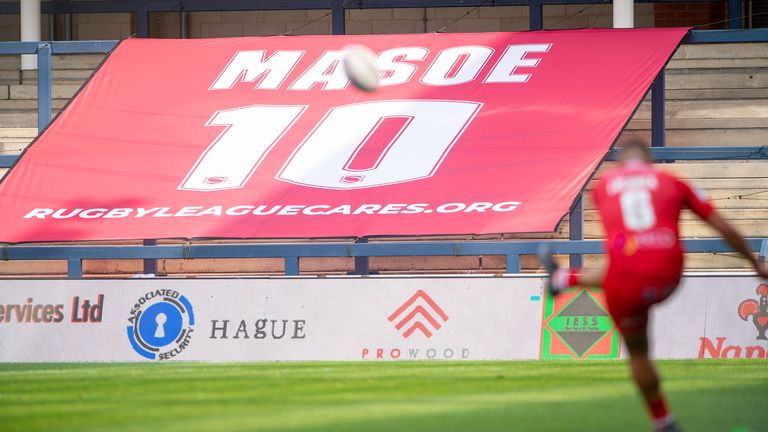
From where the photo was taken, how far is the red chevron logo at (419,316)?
1491 cm

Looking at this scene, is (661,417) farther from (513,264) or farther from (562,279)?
(513,264)

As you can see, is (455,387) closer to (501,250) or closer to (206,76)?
(501,250)

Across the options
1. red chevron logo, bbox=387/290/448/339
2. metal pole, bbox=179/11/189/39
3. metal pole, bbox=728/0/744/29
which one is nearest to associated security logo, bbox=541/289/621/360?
red chevron logo, bbox=387/290/448/339

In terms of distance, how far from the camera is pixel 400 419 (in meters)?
8.18

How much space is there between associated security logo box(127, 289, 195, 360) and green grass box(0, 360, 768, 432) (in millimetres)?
1491

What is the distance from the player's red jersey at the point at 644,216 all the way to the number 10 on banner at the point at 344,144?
35.4 ft

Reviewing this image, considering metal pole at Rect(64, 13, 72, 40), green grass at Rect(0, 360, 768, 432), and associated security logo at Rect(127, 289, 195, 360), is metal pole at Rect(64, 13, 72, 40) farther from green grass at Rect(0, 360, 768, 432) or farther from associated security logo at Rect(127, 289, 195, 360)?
green grass at Rect(0, 360, 768, 432)

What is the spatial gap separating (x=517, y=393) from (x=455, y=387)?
76cm

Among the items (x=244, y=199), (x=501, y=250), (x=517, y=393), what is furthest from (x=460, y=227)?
(x=517, y=393)

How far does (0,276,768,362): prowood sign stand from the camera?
14719 millimetres

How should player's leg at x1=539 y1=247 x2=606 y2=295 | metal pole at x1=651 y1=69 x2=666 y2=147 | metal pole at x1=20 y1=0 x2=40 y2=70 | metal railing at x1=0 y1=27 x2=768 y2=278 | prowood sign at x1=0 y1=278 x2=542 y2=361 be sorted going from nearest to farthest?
player's leg at x1=539 y1=247 x2=606 y2=295
prowood sign at x1=0 y1=278 x2=542 y2=361
metal railing at x1=0 y1=27 x2=768 y2=278
metal pole at x1=651 y1=69 x2=666 y2=147
metal pole at x1=20 y1=0 x2=40 y2=70

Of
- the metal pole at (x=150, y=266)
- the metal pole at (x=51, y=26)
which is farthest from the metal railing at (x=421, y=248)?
the metal pole at (x=51, y=26)

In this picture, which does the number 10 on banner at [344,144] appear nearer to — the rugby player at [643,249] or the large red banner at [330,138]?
the large red banner at [330,138]

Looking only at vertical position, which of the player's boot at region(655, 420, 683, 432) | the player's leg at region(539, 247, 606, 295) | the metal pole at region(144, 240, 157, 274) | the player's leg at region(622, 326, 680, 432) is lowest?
the metal pole at region(144, 240, 157, 274)
